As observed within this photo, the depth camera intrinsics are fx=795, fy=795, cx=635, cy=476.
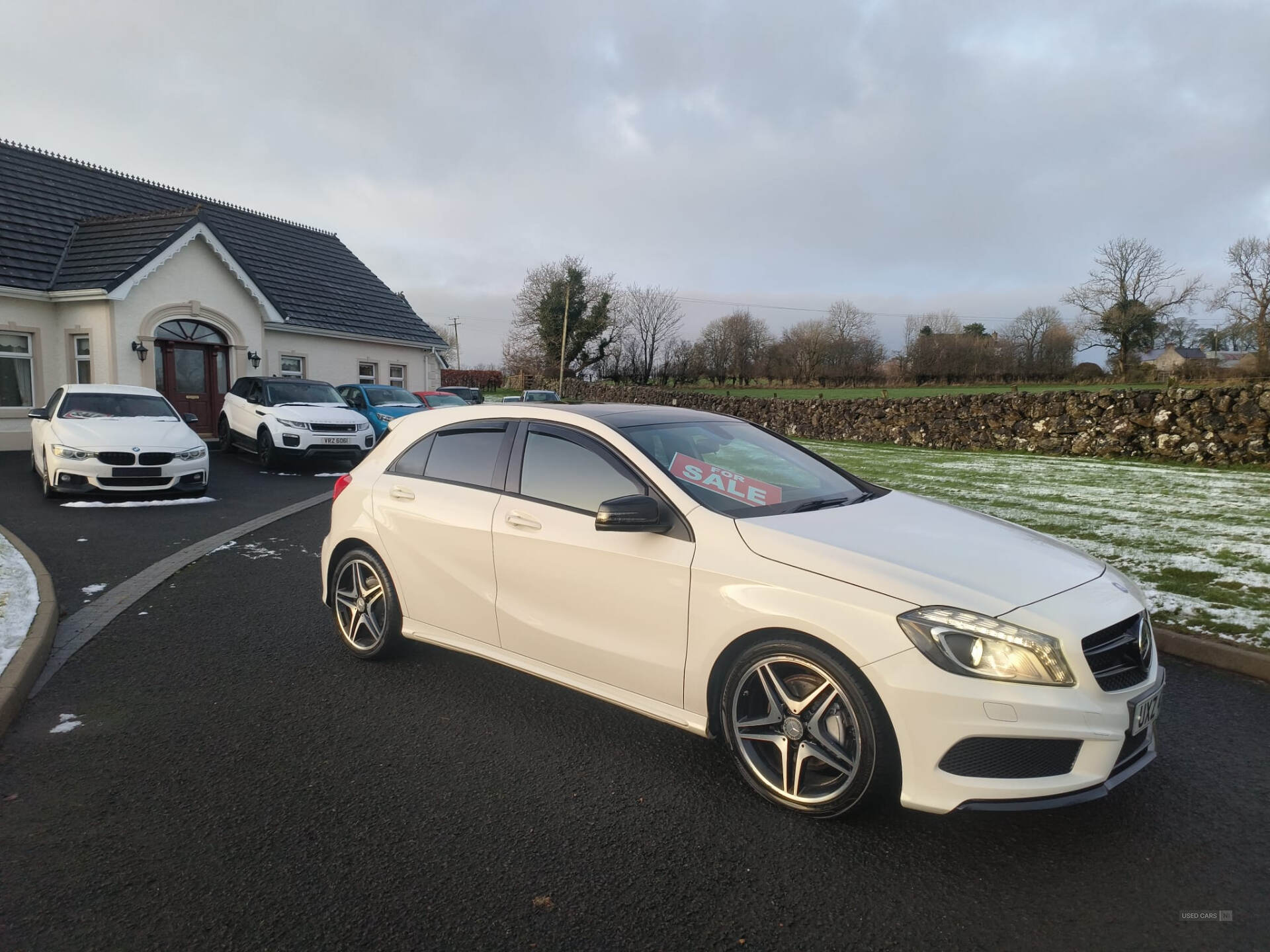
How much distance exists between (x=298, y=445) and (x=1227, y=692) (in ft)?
48.7

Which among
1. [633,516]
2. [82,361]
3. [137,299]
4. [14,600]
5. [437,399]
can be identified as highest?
[137,299]

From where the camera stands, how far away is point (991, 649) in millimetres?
2842

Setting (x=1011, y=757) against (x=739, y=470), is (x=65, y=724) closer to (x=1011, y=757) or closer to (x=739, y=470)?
(x=739, y=470)

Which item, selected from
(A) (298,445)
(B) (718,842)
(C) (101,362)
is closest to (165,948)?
(B) (718,842)

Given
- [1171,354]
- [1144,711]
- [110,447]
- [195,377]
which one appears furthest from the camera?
[1171,354]

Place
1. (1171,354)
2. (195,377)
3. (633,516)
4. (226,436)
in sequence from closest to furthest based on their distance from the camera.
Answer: (633,516) → (226,436) → (195,377) → (1171,354)

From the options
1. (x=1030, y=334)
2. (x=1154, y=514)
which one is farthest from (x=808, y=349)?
(x=1154, y=514)

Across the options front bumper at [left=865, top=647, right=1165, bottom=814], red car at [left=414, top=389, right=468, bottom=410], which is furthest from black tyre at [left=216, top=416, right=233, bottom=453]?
front bumper at [left=865, top=647, right=1165, bottom=814]

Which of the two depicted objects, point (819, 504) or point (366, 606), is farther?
point (366, 606)

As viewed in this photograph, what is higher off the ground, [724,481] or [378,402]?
[724,481]

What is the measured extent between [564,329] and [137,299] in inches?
1602

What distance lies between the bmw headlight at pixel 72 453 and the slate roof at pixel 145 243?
8.35 meters

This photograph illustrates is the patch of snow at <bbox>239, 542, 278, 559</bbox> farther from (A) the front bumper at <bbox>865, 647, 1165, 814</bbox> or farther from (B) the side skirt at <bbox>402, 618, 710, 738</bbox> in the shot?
(A) the front bumper at <bbox>865, 647, 1165, 814</bbox>

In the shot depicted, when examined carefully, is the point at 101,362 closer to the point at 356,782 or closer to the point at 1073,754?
the point at 356,782
